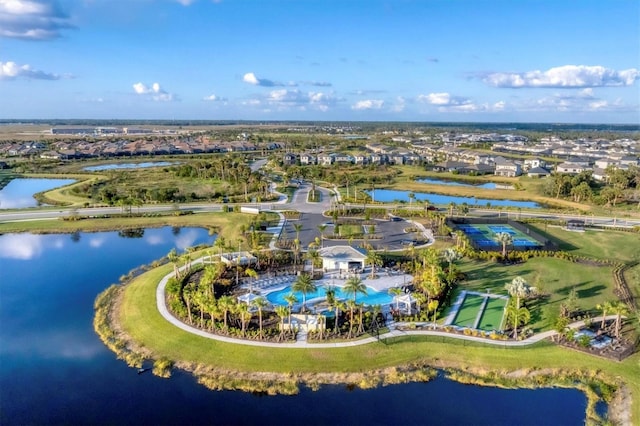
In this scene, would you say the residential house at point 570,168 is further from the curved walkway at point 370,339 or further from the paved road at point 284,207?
the curved walkway at point 370,339

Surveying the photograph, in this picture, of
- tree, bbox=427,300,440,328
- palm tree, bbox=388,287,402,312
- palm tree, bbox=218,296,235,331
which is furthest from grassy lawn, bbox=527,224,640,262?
palm tree, bbox=218,296,235,331

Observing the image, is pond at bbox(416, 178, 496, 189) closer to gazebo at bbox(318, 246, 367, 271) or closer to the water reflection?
gazebo at bbox(318, 246, 367, 271)

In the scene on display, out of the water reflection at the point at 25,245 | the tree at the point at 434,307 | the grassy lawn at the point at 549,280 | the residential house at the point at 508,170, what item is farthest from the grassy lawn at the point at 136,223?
the residential house at the point at 508,170

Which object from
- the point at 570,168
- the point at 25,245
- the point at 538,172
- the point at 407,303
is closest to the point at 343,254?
the point at 407,303

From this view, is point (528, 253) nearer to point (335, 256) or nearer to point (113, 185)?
point (335, 256)

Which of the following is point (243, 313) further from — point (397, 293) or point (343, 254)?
point (343, 254)

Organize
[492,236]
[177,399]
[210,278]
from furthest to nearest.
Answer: [492,236] < [210,278] < [177,399]

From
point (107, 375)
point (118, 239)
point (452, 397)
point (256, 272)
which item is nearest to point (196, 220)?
point (118, 239)
